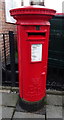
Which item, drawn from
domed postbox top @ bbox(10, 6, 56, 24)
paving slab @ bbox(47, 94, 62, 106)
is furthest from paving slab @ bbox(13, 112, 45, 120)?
domed postbox top @ bbox(10, 6, 56, 24)

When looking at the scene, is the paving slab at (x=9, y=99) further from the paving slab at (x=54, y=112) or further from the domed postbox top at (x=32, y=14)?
the domed postbox top at (x=32, y=14)

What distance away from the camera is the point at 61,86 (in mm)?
3031

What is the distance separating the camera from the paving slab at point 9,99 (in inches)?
100

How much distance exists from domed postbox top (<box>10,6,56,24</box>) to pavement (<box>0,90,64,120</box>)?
143 centimetres

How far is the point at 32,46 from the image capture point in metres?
1.98

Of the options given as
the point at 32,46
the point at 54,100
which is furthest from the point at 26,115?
the point at 32,46

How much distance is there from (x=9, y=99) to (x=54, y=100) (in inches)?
33.2

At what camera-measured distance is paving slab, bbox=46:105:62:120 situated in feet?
7.34

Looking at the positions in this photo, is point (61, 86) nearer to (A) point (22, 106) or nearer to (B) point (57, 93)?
(B) point (57, 93)

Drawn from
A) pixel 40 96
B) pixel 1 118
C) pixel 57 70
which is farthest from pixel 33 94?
pixel 57 70

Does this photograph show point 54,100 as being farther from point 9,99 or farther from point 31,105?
point 9,99

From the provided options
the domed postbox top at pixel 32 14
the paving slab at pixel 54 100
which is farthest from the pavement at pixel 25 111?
the domed postbox top at pixel 32 14

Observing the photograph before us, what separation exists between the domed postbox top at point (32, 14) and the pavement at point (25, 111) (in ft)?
4.69

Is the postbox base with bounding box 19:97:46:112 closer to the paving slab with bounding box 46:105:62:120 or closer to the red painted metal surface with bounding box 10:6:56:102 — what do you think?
the red painted metal surface with bounding box 10:6:56:102
